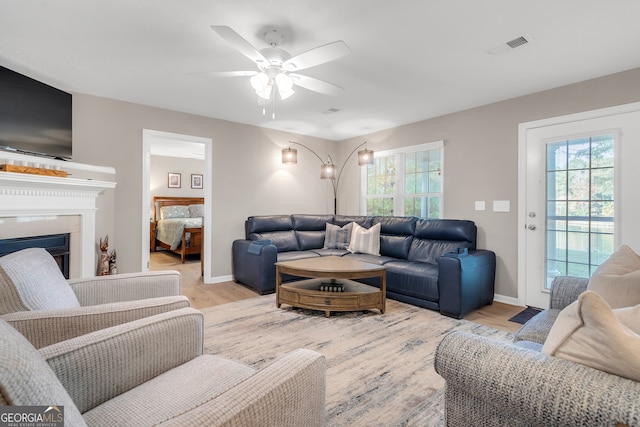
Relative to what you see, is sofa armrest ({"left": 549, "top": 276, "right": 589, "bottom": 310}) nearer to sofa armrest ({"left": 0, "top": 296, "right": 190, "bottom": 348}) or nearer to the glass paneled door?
the glass paneled door

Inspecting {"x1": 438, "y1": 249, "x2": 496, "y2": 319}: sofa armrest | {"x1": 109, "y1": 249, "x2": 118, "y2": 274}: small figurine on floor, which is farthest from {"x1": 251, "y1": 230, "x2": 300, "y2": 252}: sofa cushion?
{"x1": 438, "y1": 249, "x2": 496, "y2": 319}: sofa armrest

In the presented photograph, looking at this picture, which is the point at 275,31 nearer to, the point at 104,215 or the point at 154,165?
the point at 104,215

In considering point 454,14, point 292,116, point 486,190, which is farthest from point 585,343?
point 292,116

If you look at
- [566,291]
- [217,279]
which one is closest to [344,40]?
[566,291]

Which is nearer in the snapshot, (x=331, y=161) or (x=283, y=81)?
(x=283, y=81)

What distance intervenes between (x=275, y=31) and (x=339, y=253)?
2972mm

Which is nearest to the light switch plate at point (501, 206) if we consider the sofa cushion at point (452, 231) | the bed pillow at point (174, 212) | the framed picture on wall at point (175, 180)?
the sofa cushion at point (452, 231)

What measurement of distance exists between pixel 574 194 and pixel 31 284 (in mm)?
4310

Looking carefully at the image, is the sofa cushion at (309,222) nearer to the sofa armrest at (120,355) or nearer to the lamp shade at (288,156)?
the lamp shade at (288,156)

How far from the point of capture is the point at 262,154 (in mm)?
4938

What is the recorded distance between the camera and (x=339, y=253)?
4.40 m

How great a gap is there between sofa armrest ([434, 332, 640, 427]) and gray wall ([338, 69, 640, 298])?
3081 mm

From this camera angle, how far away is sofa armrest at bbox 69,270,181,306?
1773 mm

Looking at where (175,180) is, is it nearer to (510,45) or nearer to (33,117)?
(33,117)
